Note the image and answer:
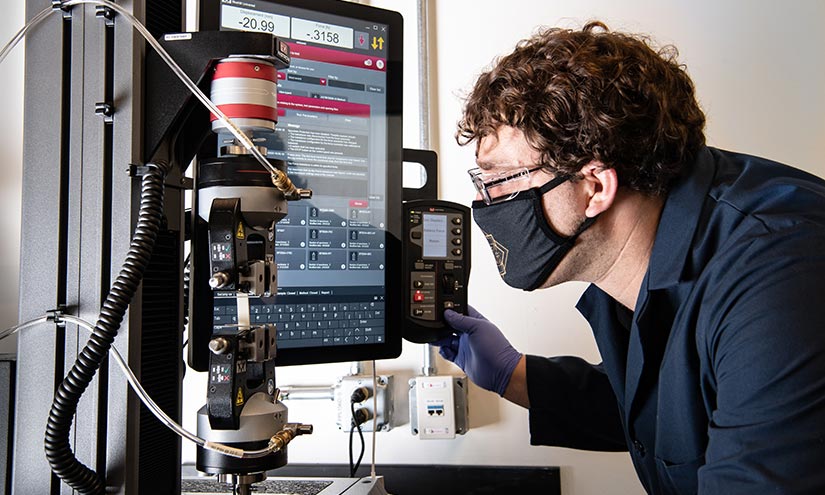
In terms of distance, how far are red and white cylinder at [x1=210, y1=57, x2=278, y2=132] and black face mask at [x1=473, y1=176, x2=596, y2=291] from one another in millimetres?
530

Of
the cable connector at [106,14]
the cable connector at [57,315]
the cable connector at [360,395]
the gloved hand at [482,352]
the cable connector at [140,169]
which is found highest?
the cable connector at [106,14]

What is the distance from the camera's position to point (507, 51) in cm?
153

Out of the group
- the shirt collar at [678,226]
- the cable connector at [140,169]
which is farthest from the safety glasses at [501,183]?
the cable connector at [140,169]

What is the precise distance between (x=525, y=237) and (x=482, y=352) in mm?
322

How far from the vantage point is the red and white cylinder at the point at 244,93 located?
28.0 inches

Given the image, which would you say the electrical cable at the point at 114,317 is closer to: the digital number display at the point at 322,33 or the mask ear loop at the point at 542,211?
the digital number display at the point at 322,33

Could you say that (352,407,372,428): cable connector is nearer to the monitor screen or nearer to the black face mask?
the monitor screen

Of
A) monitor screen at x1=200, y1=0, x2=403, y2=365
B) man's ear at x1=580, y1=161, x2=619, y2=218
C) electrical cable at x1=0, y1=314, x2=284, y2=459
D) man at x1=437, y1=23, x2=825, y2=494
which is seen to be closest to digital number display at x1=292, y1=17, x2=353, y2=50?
monitor screen at x1=200, y1=0, x2=403, y2=365

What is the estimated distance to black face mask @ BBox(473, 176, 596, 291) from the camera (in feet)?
3.67

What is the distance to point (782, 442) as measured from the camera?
756 mm

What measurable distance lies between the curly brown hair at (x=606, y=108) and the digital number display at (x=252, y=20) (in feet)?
1.29

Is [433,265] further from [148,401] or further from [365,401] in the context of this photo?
[148,401]

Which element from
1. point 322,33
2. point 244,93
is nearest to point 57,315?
point 244,93

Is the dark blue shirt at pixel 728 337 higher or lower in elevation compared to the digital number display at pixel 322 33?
lower
